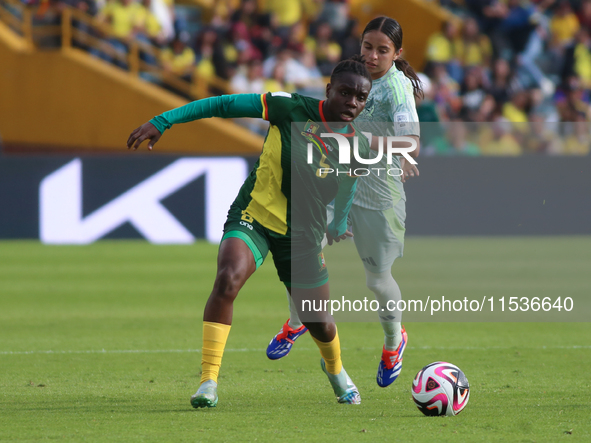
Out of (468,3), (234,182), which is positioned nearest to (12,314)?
(234,182)

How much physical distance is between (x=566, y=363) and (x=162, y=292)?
501 centimetres

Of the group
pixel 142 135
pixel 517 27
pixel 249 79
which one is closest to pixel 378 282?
pixel 142 135

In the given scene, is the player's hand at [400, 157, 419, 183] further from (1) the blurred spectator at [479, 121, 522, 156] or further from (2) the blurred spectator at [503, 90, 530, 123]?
(2) the blurred spectator at [503, 90, 530, 123]

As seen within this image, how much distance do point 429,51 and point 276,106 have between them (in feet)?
50.0

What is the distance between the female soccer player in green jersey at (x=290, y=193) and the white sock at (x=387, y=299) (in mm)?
684

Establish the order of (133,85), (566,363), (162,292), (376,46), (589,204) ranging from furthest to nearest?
(133,85)
(589,204)
(162,292)
(566,363)
(376,46)

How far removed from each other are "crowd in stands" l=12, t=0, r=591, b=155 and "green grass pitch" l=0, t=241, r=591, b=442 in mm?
6207

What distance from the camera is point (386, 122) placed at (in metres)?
5.27

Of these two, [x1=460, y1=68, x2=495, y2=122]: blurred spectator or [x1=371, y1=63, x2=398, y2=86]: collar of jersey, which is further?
[x1=460, y1=68, x2=495, y2=122]: blurred spectator

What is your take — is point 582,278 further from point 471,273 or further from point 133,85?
point 133,85

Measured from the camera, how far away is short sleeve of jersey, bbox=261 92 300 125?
15.4 feet

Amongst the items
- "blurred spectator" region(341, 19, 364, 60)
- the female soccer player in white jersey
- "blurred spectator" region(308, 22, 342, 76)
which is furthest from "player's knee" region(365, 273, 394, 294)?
"blurred spectator" region(341, 19, 364, 60)

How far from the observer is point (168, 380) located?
5.46 metres

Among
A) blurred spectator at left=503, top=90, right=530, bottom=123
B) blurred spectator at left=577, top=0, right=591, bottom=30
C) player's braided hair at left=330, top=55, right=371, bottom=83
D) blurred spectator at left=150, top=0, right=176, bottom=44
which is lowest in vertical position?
blurred spectator at left=503, top=90, right=530, bottom=123
